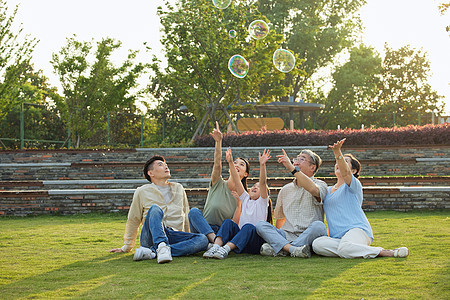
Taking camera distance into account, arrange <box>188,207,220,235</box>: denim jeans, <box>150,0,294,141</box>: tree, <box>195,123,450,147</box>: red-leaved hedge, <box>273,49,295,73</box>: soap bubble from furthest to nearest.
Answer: <box>150,0,294,141</box>: tree < <box>195,123,450,147</box>: red-leaved hedge < <box>273,49,295,73</box>: soap bubble < <box>188,207,220,235</box>: denim jeans

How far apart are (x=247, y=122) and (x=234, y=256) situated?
20.1 meters

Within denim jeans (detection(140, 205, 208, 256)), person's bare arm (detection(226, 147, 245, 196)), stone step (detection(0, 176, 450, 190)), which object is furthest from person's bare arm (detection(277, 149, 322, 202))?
stone step (detection(0, 176, 450, 190))

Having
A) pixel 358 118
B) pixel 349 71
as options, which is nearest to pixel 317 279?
pixel 358 118

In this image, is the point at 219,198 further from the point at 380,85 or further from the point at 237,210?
the point at 380,85

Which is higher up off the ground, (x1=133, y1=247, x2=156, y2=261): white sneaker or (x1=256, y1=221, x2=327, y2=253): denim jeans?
(x1=256, y1=221, x2=327, y2=253): denim jeans

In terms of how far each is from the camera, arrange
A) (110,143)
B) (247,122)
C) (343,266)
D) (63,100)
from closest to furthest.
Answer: (343,266)
(63,100)
(110,143)
(247,122)

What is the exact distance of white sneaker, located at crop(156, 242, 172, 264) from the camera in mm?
5184

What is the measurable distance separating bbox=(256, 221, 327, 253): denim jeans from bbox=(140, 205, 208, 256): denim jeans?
2.10ft

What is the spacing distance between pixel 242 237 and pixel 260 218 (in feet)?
1.45

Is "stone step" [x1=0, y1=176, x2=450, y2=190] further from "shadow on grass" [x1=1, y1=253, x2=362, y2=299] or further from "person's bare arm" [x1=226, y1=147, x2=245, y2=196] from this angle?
"shadow on grass" [x1=1, y1=253, x2=362, y2=299]

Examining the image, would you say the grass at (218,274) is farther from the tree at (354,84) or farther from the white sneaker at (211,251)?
the tree at (354,84)

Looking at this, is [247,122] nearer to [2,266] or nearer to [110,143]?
[110,143]

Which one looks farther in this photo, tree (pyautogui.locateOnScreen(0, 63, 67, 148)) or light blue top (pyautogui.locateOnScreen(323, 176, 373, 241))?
tree (pyautogui.locateOnScreen(0, 63, 67, 148))

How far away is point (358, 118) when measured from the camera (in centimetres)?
3114
